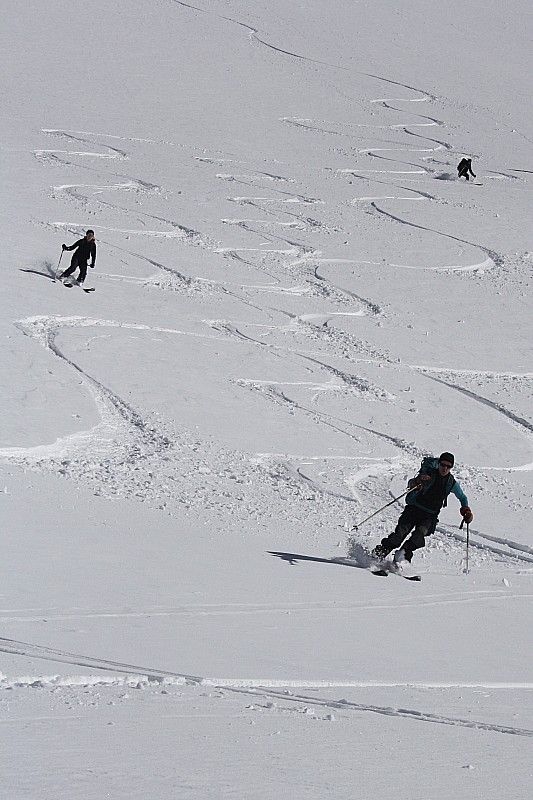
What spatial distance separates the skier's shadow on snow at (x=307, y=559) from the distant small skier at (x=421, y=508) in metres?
0.21

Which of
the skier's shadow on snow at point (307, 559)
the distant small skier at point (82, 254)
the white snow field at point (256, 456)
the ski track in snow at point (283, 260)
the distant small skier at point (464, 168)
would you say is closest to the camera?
the white snow field at point (256, 456)

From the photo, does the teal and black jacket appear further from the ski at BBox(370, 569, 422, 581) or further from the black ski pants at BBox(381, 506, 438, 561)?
the ski at BBox(370, 569, 422, 581)

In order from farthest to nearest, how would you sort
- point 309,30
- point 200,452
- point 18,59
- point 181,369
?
point 309,30 → point 18,59 → point 181,369 → point 200,452

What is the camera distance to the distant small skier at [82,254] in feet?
57.0

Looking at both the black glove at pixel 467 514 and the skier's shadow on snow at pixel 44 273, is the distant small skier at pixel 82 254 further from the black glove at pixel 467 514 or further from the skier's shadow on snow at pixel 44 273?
the black glove at pixel 467 514

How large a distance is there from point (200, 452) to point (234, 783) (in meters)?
7.43

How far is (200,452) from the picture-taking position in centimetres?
1123

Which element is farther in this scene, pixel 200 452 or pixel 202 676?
pixel 200 452

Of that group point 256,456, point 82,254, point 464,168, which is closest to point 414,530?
point 256,456


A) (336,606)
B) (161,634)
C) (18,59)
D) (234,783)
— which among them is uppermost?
(234,783)

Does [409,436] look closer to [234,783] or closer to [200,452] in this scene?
[200,452]

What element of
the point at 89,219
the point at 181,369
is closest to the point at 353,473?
the point at 181,369

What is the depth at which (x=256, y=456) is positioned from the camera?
11.4 meters

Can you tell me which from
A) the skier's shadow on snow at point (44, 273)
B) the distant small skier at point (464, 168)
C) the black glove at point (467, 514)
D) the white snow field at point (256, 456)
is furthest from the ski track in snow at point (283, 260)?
the black glove at point (467, 514)
